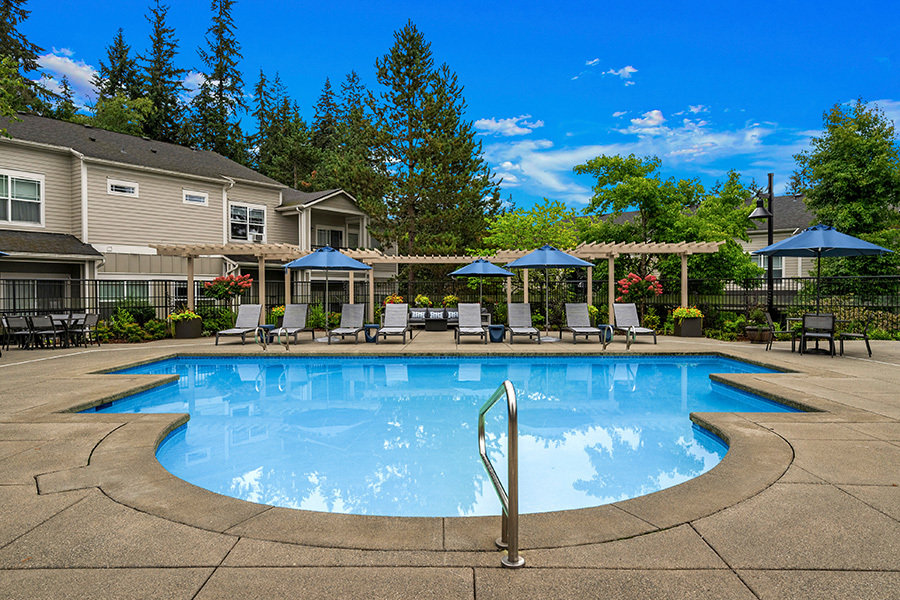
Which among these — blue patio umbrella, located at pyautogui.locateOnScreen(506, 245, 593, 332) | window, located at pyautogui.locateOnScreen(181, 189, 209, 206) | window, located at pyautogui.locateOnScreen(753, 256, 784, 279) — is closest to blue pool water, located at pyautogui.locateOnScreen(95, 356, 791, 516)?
blue patio umbrella, located at pyautogui.locateOnScreen(506, 245, 593, 332)

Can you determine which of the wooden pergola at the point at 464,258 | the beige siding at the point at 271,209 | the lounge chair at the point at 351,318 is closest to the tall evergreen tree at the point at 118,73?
the beige siding at the point at 271,209

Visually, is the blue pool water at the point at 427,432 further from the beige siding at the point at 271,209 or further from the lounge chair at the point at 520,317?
the beige siding at the point at 271,209

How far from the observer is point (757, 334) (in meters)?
12.5

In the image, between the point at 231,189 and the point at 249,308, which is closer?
the point at 249,308

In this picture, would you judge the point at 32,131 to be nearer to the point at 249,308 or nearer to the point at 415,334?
the point at 249,308

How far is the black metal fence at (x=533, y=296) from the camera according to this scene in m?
14.2

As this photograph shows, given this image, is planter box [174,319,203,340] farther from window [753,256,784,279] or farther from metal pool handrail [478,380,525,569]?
window [753,256,784,279]

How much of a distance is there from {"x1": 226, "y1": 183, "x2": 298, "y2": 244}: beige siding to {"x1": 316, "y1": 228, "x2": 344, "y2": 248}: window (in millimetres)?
1456

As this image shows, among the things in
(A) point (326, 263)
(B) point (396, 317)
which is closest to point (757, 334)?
(B) point (396, 317)

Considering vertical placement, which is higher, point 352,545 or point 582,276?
point 582,276

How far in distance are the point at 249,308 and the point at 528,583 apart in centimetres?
1231

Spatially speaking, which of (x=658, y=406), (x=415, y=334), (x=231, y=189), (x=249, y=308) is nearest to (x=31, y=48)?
(x=231, y=189)

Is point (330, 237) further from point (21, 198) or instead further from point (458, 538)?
point (458, 538)

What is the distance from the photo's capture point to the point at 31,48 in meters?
26.1
